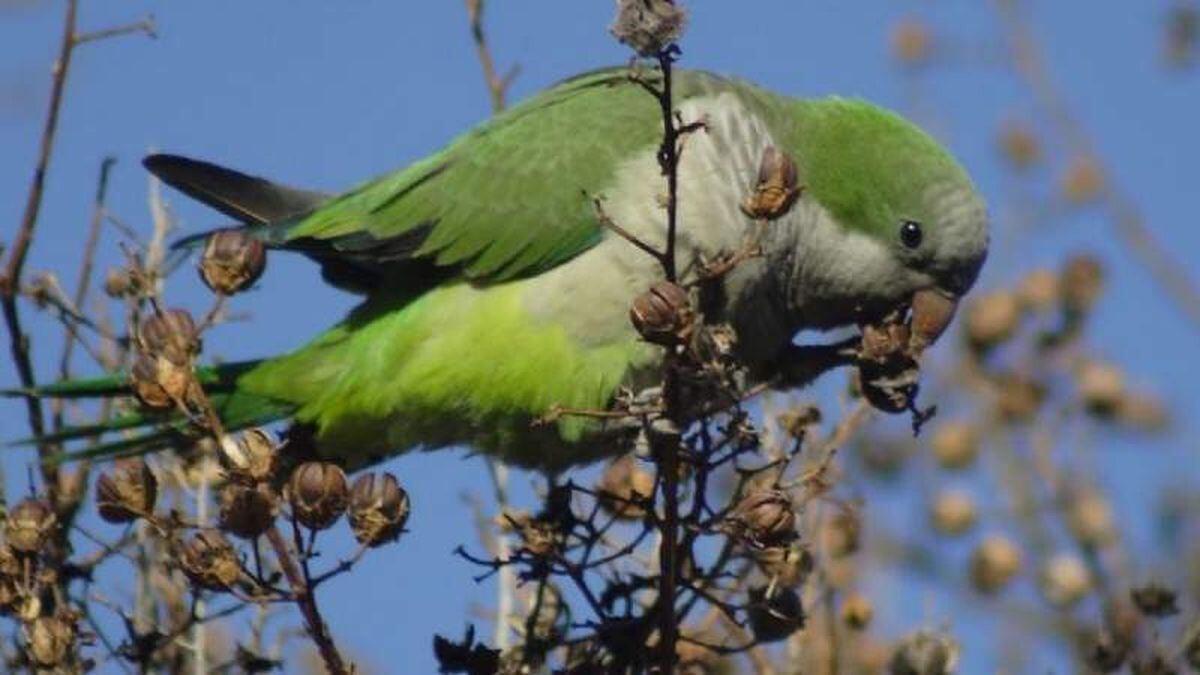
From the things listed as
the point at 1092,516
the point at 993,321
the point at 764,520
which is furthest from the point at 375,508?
the point at 993,321

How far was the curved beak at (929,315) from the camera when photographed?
380 cm

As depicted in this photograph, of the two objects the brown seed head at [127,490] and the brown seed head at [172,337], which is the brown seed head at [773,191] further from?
the brown seed head at [127,490]

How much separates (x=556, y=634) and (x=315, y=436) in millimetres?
1321

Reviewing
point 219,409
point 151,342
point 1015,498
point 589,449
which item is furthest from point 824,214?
point 151,342

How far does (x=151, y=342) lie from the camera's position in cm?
282

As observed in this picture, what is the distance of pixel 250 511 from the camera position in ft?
8.82

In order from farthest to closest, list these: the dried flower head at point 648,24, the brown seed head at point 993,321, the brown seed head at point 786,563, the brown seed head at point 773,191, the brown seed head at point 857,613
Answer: the brown seed head at point 993,321
the brown seed head at point 857,613
the brown seed head at point 786,563
the brown seed head at point 773,191
the dried flower head at point 648,24

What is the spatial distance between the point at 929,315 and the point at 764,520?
50.1 inches

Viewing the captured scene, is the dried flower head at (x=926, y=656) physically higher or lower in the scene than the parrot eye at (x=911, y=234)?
lower

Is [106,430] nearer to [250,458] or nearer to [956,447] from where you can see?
[250,458]

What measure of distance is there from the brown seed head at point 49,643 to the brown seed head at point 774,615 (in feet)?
3.97

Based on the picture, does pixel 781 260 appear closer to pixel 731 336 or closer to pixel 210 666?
pixel 731 336

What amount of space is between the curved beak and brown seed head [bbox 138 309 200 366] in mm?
1423

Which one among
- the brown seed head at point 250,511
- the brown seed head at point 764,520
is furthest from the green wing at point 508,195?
the brown seed head at point 250,511
